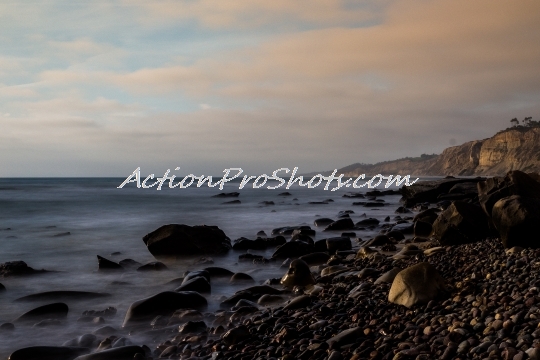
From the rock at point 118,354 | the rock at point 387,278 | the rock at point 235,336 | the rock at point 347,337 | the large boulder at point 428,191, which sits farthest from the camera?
the large boulder at point 428,191

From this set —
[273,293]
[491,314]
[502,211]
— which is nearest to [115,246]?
[273,293]

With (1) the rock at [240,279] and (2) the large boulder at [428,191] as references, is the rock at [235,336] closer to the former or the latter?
(1) the rock at [240,279]

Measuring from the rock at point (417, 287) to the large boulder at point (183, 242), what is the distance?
7228 millimetres

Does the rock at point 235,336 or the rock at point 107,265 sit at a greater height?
the rock at point 235,336

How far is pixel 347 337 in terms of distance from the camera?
454 centimetres

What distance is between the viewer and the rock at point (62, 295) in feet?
25.8

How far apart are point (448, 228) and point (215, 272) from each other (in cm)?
481

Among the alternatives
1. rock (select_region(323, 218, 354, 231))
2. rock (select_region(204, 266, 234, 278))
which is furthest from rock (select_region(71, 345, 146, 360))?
rock (select_region(323, 218, 354, 231))

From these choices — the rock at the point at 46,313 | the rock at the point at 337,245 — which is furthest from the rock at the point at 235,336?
the rock at the point at 337,245

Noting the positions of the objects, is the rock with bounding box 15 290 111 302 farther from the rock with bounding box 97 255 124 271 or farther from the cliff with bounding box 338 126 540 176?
the cliff with bounding box 338 126 540 176

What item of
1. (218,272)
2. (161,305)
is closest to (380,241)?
(218,272)

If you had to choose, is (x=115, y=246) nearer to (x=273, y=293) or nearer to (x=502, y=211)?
(x=273, y=293)

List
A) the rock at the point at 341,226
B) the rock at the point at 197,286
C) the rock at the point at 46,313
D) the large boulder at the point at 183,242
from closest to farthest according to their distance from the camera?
the rock at the point at 46,313, the rock at the point at 197,286, the large boulder at the point at 183,242, the rock at the point at 341,226

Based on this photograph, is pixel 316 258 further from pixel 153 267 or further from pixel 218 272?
pixel 153 267
